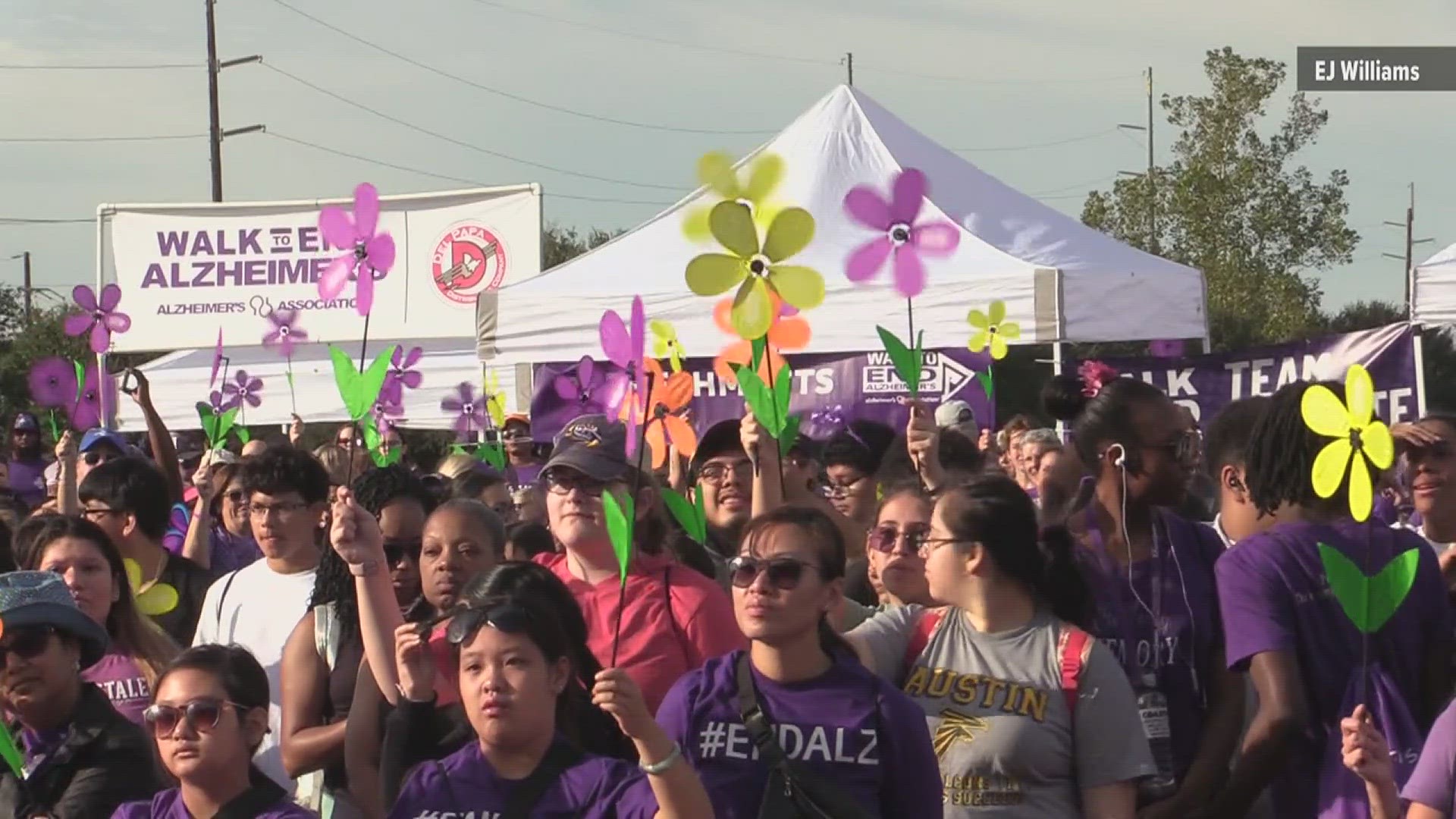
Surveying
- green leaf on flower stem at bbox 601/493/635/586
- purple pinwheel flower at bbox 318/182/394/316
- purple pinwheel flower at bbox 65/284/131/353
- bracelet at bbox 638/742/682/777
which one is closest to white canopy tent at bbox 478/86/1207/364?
purple pinwheel flower at bbox 65/284/131/353

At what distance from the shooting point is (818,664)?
137 inches

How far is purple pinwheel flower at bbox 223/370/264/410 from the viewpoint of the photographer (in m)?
14.2

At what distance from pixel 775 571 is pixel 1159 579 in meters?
0.99

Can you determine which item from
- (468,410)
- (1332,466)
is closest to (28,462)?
(468,410)

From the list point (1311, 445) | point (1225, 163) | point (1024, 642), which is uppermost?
point (1225, 163)

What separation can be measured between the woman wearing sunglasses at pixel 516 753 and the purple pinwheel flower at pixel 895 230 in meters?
2.37

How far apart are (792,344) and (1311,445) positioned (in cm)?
143

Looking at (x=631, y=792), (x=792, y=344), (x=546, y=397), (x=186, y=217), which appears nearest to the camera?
(x=631, y=792)

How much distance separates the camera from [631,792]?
10.6 ft

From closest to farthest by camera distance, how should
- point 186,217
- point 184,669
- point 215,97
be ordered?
point 184,669
point 186,217
point 215,97

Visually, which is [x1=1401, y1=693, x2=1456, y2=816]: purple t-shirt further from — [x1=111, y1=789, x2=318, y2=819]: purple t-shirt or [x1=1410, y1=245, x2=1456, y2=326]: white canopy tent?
[x1=1410, y1=245, x2=1456, y2=326]: white canopy tent

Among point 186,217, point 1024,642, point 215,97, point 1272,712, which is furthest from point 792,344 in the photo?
point 215,97

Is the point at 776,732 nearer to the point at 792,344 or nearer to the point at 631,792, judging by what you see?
the point at 631,792

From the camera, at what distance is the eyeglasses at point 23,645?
3848 millimetres
